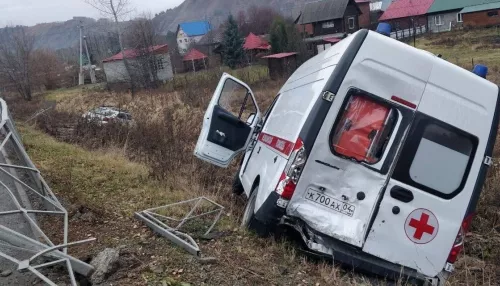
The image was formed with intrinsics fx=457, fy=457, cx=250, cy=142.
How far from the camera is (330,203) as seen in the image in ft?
14.3

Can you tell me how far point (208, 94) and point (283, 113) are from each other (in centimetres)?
1518

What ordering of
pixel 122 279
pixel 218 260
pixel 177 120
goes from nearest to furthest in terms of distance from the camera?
1. pixel 122 279
2. pixel 218 260
3. pixel 177 120

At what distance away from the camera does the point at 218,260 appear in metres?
4.07

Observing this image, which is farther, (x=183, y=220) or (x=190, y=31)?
(x=190, y=31)

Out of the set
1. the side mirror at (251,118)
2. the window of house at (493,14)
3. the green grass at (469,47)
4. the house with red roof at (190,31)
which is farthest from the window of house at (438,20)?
the side mirror at (251,118)

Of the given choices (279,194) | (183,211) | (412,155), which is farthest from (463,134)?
(183,211)

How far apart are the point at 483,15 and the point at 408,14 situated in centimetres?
947

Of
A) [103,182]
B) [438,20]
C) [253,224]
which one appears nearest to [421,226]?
[253,224]

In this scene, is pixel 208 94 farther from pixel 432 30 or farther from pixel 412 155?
pixel 432 30

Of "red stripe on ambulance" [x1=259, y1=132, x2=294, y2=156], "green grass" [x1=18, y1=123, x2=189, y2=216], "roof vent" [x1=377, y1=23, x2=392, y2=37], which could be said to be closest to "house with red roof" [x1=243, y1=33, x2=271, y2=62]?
"green grass" [x1=18, y1=123, x2=189, y2=216]

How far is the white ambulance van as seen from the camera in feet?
14.0

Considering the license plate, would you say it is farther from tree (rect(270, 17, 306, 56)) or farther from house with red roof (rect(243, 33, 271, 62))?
house with red roof (rect(243, 33, 271, 62))

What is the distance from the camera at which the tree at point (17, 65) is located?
3378cm

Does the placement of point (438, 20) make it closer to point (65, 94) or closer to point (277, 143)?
point (65, 94)
